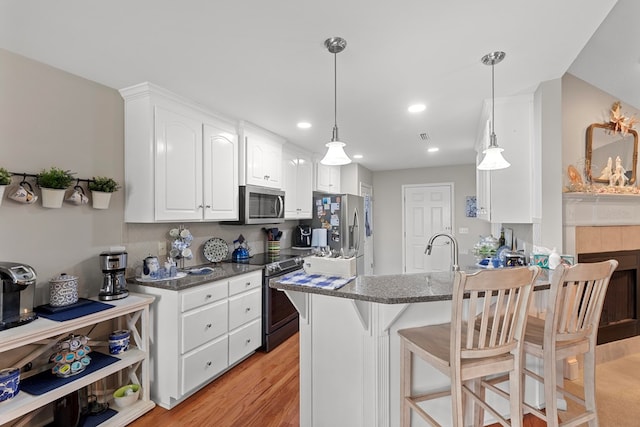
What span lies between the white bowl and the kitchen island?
3.94ft

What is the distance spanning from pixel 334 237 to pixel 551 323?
3.17 metres

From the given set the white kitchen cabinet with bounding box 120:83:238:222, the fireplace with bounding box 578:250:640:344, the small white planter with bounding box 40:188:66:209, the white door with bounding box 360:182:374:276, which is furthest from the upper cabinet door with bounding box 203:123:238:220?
the fireplace with bounding box 578:250:640:344

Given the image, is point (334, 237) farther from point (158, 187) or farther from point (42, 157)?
point (42, 157)

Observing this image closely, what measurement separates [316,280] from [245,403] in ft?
3.99

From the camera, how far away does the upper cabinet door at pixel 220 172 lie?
2725 mm

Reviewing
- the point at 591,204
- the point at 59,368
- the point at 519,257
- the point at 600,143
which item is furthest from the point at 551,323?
A: the point at 59,368

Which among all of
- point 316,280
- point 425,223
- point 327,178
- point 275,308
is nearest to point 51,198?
point 316,280

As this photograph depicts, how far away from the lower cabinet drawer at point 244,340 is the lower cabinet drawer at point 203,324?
0.17 meters

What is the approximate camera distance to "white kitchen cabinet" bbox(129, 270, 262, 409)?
6.89 ft

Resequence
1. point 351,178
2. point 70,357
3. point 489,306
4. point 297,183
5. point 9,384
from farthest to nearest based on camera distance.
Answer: point 351,178 → point 297,183 → point 70,357 → point 9,384 → point 489,306

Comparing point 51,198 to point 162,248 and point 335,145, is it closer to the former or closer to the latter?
point 162,248

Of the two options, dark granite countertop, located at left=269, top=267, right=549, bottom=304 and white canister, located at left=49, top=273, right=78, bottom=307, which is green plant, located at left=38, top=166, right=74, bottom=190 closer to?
white canister, located at left=49, top=273, right=78, bottom=307

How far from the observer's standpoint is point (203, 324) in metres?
2.27

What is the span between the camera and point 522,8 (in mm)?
1399
